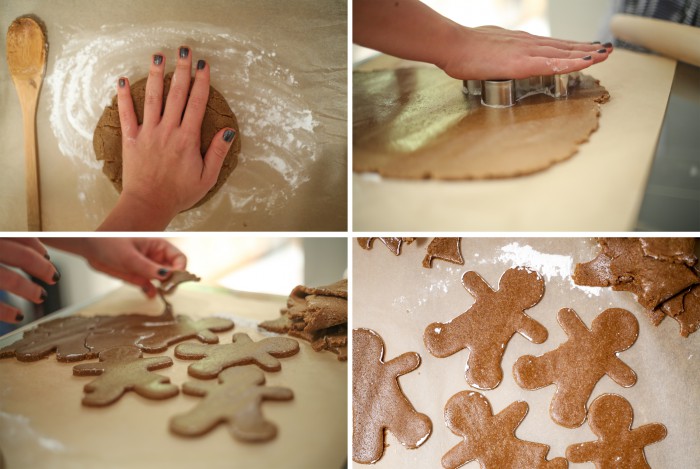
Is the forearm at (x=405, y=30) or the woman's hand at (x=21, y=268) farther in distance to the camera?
the woman's hand at (x=21, y=268)

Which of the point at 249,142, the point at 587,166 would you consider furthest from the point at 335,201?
the point at 587,166

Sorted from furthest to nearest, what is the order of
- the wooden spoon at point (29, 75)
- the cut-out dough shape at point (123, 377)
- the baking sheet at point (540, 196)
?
the wooden spoon at point (29, 75) → the cut-out dough shape at point (123, 377) → the baking sheet at point (540, 196)

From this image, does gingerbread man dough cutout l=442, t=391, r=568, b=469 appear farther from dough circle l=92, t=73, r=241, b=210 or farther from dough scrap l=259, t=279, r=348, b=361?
dough circle l=92, t=73, r=241, b=210

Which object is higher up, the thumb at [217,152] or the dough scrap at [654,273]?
the thumb at [217,152]

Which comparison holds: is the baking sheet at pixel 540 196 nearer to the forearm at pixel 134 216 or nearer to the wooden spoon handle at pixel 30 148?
the forearm at pixel 134 216

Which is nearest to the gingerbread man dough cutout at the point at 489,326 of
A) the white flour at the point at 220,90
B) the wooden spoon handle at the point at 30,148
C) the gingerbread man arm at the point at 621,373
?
the gingerbread man arm at the point at 621,373

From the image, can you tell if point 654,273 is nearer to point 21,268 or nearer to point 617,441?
point 617,441
